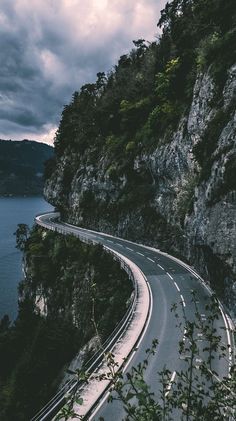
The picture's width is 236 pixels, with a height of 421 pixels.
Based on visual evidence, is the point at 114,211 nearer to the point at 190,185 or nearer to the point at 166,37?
the point at 190,185

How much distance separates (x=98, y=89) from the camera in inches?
3570

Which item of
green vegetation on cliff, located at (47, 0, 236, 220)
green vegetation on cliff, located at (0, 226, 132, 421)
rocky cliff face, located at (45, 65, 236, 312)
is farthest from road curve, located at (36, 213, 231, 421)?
green vegetation on cliff, located at (47, 0, 236, 220)

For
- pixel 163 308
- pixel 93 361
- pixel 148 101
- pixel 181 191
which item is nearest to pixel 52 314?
pixel 181 191

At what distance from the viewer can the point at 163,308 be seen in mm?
25719

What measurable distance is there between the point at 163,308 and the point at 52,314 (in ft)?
83.5

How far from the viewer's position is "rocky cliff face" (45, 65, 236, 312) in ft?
79.3

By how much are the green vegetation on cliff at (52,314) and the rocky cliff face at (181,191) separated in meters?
8.30

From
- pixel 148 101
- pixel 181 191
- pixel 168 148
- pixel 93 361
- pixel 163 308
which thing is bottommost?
pixel 93 361

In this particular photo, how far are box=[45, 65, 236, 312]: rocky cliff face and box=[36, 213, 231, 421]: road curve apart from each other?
155cm

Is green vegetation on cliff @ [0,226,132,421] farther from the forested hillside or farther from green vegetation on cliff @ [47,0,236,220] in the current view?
green vegetation on cliff @ [47,0,236,220]

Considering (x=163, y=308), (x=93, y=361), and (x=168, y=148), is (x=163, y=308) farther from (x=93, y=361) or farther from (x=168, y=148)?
(x=168, y=148)

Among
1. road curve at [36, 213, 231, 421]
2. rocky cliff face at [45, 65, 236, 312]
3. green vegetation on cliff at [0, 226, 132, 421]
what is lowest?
green vegetation on cliff at [0, 226, 132, 421]

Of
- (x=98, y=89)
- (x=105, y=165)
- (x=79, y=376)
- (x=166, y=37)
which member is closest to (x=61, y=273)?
(x=105, y=165)

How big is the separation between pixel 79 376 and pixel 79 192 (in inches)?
2549
